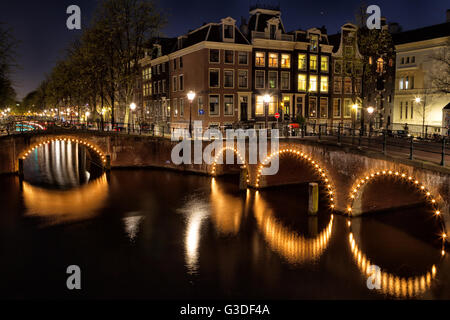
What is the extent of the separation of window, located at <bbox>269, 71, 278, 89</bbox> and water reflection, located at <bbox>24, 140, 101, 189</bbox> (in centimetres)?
2209

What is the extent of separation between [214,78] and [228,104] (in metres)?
3.33

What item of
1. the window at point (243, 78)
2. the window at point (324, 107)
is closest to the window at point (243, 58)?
the window at point (243, 78)

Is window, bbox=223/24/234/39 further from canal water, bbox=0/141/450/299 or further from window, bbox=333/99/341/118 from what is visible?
canal water, bbox=0/141/450/299

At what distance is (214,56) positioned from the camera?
4428 centimetres

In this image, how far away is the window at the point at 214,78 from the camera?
4453 cm

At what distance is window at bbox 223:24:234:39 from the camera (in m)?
44.3

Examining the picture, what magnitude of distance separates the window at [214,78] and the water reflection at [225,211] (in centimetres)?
1822

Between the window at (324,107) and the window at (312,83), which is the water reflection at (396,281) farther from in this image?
the window at (324,107)

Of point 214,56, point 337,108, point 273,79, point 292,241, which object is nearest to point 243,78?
point 273,79

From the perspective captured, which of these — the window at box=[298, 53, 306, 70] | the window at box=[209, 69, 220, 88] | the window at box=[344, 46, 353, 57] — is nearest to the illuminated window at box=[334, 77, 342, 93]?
the window at box=[344, 46, 353, 57]

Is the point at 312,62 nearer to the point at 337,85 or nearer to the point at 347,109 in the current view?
the point at 337,85

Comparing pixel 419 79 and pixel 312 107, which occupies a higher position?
pixel 419 79

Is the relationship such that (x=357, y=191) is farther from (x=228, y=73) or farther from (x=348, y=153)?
(x=228, y=73)
